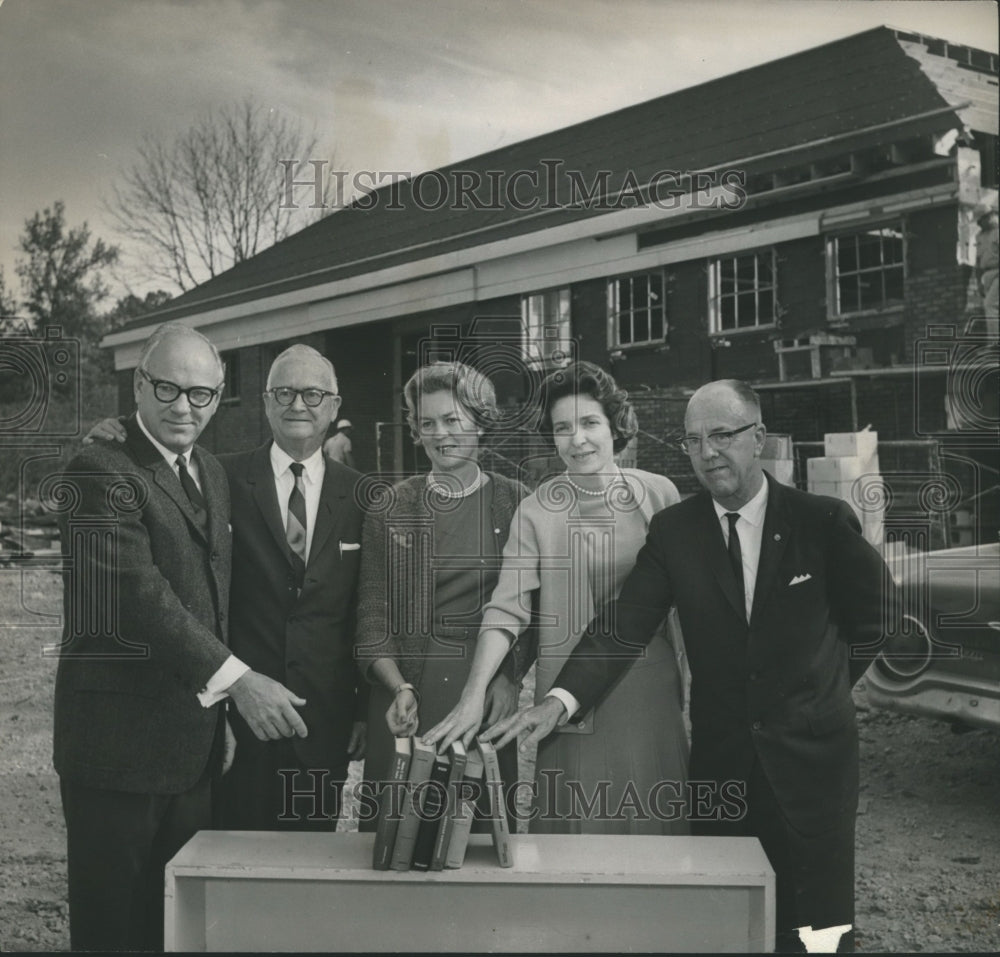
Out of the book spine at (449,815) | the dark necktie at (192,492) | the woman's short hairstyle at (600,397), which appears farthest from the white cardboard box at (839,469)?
the dark necktie at (192,492)

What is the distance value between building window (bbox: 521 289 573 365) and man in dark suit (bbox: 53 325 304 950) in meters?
1.03

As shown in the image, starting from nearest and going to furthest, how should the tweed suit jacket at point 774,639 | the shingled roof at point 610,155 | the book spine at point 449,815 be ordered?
the book spine at point 449,815 → the tweed suit jacket at point 774,639 → the shingled roof at point 610,155

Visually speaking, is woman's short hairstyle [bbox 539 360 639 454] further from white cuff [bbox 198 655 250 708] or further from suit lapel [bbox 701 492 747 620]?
white cuff [bbox 198 655 250 708]

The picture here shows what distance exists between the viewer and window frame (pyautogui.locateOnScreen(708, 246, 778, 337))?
3.69m

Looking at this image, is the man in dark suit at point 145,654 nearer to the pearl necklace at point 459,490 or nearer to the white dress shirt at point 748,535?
the pearl necklace at point 459,490

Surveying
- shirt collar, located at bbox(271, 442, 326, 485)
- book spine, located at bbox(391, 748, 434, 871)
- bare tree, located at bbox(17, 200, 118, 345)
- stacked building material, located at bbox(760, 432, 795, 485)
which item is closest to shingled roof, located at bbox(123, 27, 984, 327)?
bare tree, located at bbox(17, 200, 118, 345)

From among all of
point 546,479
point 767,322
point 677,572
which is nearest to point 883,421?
point 767,322

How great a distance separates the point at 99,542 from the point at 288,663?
28.2 inches

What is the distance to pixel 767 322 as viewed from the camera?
12.1 ft

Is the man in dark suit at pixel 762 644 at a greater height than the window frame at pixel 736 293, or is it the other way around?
the window frame at pixel 736 293

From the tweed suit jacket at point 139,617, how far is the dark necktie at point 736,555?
1615 millimetres

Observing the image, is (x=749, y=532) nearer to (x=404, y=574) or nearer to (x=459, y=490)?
(x=459, y=490)

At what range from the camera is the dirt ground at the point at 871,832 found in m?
3.69

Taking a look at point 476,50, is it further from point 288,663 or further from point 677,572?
point 288,663
